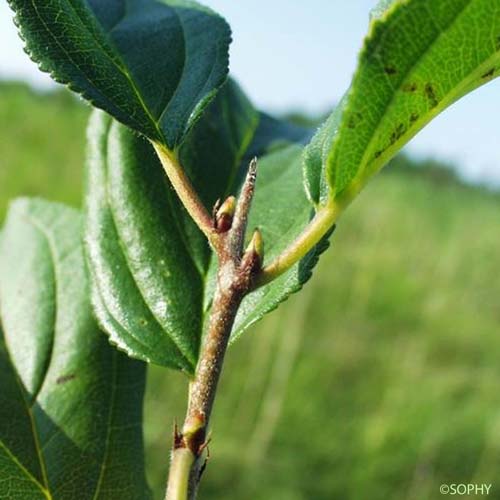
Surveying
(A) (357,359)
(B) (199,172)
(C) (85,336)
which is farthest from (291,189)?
(A) (357,359)

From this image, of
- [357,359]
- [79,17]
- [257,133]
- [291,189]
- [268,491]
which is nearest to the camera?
[79,17]

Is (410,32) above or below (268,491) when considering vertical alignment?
above

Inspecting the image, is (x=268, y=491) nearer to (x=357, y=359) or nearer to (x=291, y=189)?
(x=357, y=359)

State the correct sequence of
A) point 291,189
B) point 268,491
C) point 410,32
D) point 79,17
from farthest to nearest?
point 268,491, point 291,189, point 79,17, point 410,32

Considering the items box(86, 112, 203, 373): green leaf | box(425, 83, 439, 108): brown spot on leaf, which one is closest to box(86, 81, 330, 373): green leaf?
box(86, 112, 203, 373): green leaf

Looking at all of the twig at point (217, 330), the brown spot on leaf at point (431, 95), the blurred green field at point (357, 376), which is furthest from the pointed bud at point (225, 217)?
the blurred green field at point (357, 376)

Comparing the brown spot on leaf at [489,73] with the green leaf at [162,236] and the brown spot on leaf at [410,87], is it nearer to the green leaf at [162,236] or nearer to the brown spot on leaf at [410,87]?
the brown spot on leaf at [410,87]

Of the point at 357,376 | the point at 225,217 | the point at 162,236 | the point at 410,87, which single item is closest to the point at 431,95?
the point at 410,87
